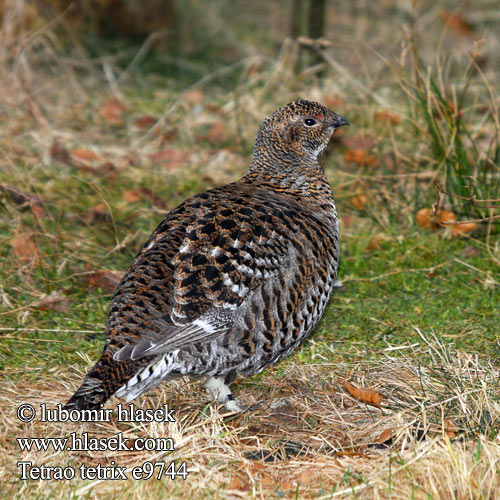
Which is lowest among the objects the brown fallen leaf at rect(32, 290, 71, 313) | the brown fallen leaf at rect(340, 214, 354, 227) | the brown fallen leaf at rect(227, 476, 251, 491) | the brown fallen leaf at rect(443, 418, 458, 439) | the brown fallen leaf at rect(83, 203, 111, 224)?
the brown fallen leaf at rect(340, 214, 354, 227)

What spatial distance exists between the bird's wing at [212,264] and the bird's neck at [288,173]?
1.57 ft

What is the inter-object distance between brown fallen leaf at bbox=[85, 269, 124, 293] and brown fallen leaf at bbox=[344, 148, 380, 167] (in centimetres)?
244

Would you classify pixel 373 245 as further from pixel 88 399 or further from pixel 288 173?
pixel 88 399

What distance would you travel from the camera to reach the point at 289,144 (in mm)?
4766

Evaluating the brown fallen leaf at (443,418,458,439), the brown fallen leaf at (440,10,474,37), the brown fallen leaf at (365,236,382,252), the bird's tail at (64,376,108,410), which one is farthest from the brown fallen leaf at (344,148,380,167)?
the brown fallen leaf at (440,10,474,37)

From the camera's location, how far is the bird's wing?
348 centimetres

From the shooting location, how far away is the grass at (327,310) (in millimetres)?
3273

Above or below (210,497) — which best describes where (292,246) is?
above

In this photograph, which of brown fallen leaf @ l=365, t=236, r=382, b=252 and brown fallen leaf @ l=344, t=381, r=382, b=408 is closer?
brown fallen leaf @ l=344, t=381, r=382, b=408

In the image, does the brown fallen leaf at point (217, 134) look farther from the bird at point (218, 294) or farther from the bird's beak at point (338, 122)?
the bird at point (218, 294)

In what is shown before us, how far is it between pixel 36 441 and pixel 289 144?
7.50 feet

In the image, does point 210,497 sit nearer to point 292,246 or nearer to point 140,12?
point 292,246

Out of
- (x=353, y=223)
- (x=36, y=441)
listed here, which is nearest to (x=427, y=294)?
(x=353, y=223)

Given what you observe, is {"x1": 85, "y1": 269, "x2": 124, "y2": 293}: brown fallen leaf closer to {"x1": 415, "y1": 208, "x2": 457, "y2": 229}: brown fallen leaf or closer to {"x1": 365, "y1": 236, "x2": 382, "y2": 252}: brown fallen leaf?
{"x1": 365, "y1": 236, "x2": 382, "y2": 252}: brown fallen leaf
